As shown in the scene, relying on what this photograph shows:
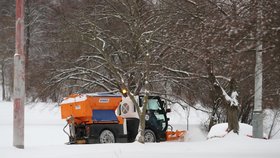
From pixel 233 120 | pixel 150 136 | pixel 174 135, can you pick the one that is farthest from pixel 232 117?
pixel 150 136

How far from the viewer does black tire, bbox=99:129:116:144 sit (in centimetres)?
1911

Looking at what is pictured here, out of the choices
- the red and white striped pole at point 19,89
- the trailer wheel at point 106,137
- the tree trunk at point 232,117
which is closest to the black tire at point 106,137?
the trailer wheel at point 106,137

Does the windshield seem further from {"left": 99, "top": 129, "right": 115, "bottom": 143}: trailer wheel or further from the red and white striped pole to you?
the red and white striped pole

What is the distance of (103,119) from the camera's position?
1906 cm

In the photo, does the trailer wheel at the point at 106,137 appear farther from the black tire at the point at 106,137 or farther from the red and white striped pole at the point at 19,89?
the red and white striped pole at the point at 19,89

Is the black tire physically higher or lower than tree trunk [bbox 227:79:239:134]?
lower

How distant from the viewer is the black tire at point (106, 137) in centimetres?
1911

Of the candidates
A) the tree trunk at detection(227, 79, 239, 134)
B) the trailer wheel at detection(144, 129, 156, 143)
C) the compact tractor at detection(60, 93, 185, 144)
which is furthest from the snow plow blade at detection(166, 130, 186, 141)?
the tree trunk at detection(227, 79, 239, 134)

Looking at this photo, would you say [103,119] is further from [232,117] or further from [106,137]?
[232,117]

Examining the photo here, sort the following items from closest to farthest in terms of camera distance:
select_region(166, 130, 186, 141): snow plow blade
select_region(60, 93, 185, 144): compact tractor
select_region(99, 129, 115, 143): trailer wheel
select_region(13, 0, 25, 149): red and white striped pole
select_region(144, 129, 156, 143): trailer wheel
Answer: select_region(13, 0, 25, 149): red and white striped pole → select_region(60, 93, 185, 144): compact tractor → select_region(99, 129, 115, 143): trailer wheel → select_region(144, 129, 156, 143): trailer wheel → select_region(166, 130, 186, 141): snow plow blade

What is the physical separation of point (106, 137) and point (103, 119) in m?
0.74

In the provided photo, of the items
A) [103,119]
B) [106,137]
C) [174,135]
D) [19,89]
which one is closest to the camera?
[19,89]

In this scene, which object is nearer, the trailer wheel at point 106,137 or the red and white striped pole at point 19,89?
the red and white striped pole at point 19,89

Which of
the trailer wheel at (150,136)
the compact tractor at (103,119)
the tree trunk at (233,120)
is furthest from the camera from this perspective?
the trailer wheel at (150,136)
